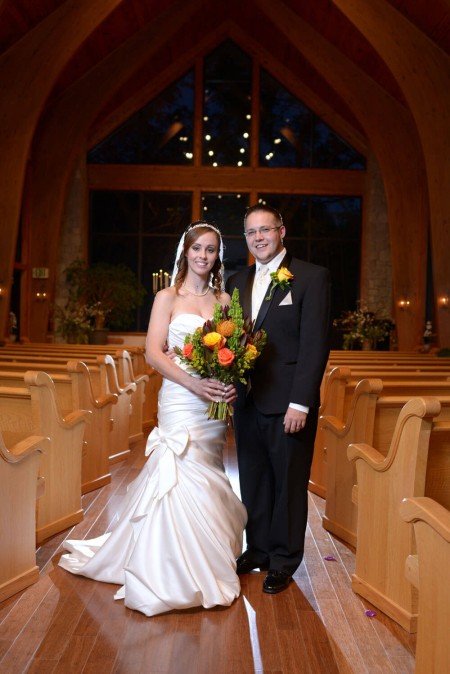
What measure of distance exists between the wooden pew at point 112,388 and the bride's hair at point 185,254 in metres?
1.87

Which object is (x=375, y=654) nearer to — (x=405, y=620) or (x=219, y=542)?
(x=405, y=620)

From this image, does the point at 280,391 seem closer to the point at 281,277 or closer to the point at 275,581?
the point at 281,277

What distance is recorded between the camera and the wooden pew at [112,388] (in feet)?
17.5

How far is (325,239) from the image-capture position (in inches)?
575

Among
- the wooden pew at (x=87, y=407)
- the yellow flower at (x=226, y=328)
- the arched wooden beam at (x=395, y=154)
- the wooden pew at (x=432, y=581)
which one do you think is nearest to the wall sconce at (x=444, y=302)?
the arched wooden beam at (x=395, y=154)

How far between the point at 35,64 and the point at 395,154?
20.5 feet

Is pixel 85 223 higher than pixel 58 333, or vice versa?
pixel 85 223

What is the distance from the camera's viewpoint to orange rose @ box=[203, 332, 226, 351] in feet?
9.39

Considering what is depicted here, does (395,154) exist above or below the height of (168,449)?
above

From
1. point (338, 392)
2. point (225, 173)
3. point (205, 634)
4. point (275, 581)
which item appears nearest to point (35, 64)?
point (225, 173)

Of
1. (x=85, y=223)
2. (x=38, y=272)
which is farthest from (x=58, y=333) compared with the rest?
(x=85, y=223)

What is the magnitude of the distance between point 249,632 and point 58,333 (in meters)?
11.5

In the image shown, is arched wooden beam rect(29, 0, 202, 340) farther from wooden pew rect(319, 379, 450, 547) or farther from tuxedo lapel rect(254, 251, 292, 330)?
tuxedo lapel rect(254, 251, 292, 330)

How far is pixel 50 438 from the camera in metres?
4.00
